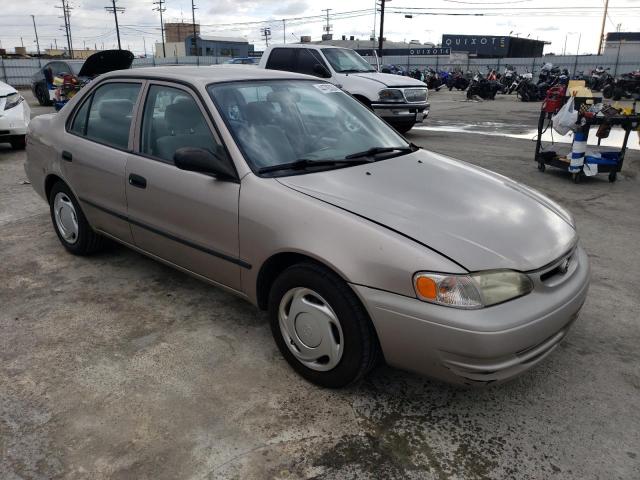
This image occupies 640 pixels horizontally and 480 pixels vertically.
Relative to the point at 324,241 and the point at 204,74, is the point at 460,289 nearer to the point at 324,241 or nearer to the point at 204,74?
the point at 324,241

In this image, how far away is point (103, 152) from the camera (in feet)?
12.1

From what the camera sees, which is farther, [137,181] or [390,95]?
[390,95]

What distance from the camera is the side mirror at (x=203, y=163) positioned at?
2801mm

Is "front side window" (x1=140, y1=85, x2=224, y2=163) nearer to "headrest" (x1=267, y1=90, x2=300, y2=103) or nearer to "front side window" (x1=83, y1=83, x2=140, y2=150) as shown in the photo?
"front side window" (x1=83, y1=83, x2=140, y2=150)

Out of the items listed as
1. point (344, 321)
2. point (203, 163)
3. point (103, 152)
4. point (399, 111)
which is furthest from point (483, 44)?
point (344, 321)

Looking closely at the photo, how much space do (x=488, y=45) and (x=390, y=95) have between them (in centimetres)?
6955

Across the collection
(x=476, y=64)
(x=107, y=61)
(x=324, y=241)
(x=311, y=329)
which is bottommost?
(x=311, y=329)

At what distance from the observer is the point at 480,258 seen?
2225 millimetres

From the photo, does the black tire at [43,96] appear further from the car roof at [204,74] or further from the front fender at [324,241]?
the front fender at [324,241]

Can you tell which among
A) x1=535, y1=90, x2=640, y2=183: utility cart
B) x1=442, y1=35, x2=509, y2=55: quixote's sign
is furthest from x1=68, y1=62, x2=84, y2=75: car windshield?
x1=442, y1=35, x2=509, y2=55: quixote's sign

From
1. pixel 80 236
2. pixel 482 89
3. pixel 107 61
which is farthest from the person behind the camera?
pixel 482 89

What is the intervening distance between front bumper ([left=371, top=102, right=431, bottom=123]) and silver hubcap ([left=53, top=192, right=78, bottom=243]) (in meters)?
6.98

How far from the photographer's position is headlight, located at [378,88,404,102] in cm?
1013

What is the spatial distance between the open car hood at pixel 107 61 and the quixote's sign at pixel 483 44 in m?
69.3
